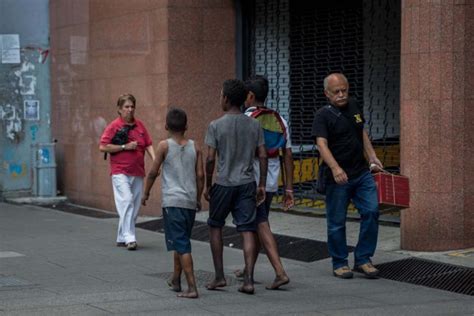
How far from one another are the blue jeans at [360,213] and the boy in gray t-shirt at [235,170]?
0.95 metres

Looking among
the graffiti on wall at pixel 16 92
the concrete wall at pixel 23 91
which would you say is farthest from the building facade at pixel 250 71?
the graffiti on wall at pixel 16 92

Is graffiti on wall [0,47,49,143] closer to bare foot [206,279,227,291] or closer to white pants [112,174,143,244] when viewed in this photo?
white pants [112,174,143,244]

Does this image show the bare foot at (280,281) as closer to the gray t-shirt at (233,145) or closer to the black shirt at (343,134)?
the gray t-shirt at (233,145)

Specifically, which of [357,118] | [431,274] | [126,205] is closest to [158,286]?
[357,118]

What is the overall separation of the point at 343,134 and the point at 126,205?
3.33 meters

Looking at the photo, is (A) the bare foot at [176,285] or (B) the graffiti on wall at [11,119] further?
(B) the graffiti on wall at [11,119]

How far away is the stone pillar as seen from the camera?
1048 centimetres

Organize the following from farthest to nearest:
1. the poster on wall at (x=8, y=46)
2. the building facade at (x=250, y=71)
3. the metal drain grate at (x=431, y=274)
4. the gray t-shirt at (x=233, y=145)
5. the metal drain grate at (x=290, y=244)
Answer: the poster on wall at (x=8, y=46) < the metal drain grate at (x=290, y=244) < the building facade at (x=250, y=71) < the metal drain grate at (x=431, y=274) < the gray t-shirt at (x=233, y=145)

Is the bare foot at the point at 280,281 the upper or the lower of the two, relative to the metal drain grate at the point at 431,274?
upper

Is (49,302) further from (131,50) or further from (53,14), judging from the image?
(53,14)

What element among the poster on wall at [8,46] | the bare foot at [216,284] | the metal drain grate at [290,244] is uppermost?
the poster on wall at [8,46]

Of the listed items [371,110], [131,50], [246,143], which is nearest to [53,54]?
[131,50]

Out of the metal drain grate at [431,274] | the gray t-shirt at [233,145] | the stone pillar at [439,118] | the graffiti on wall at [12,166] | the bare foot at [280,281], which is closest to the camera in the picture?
the gray t-shirt at [233,145]

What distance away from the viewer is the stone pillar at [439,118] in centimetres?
1048
